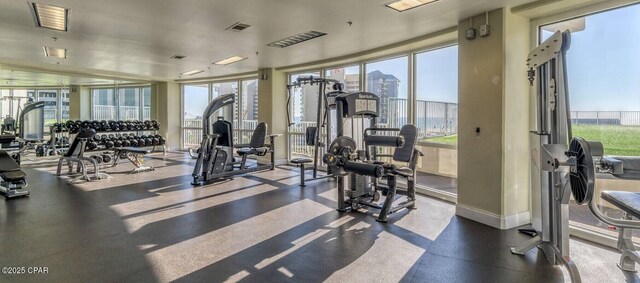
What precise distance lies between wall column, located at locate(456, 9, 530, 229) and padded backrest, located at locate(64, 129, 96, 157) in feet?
20.2

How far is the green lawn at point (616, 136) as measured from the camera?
3.06 m

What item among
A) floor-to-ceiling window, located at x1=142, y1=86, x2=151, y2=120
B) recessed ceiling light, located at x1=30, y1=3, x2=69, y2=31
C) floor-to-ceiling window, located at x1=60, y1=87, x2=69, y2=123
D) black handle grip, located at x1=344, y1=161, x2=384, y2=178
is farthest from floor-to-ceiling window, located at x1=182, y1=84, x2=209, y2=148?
black handle grip, located at x1=344, y1=161, x2=384, y2=178

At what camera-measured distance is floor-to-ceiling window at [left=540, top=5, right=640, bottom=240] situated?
304 cm

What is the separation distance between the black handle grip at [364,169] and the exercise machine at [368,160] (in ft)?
0.04

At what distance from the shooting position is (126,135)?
29.9ft

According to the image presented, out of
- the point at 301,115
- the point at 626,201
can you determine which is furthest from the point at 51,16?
the point at 626,201

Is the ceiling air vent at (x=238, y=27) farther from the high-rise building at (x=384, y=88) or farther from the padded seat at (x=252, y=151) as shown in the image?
the padded seat at (x=252, y=151)

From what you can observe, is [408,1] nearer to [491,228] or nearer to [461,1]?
[461,1]

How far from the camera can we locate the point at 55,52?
247 inches

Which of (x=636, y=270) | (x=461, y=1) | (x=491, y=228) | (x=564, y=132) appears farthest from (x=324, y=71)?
(x=636, y=270)

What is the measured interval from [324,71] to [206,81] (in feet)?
14.8

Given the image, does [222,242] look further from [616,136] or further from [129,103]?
[129,103]

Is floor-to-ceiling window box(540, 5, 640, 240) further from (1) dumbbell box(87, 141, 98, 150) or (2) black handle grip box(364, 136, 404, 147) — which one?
(1) dumbbell box(87, 141, 98, 150)

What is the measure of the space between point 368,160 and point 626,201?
252 cm
